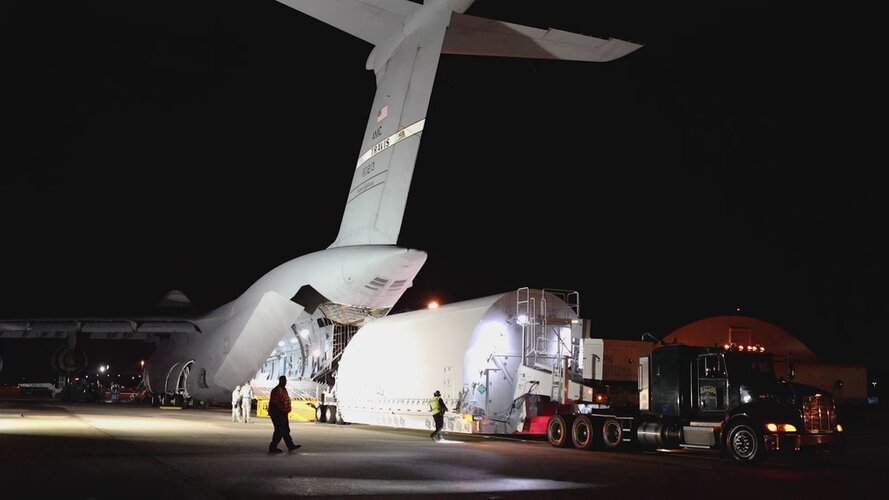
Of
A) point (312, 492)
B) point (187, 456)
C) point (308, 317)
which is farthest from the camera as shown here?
point (308, 317)

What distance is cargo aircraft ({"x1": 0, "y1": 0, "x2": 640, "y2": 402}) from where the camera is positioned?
55.8 ft

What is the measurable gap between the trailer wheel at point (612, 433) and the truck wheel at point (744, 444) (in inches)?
90.8

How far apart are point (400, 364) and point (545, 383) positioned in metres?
4.28

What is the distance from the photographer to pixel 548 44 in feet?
54.4

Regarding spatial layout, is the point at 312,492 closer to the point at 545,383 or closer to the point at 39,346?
the point at 545,383

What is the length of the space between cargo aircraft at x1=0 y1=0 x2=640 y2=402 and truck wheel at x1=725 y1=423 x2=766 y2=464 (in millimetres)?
7147

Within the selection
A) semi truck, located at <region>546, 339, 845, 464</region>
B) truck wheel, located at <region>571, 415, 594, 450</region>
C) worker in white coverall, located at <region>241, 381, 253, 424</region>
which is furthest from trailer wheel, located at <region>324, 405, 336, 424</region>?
truck wheel, located at <region>571, 415, 594, 450</region>

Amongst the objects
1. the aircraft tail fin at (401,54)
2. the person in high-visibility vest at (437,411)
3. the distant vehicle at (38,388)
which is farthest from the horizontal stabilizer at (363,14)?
the distant vehicle at (38,388)

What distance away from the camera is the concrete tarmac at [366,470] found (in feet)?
28.3

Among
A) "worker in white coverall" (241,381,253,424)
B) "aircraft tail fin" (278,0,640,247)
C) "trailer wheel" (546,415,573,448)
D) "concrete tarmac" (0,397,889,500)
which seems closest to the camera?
"concrete tarmac" (0,397,889,500)

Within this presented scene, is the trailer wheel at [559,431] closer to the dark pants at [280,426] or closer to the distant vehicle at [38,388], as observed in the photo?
the dark pants at [280,426]

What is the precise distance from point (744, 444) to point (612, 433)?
2838 mm

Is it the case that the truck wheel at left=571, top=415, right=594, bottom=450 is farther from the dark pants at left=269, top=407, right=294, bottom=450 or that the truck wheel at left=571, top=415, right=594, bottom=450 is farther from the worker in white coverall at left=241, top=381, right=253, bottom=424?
the worker in white coverall at left=241, top=381, right=253, bottom=424

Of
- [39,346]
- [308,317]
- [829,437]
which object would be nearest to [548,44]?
[829,437]
